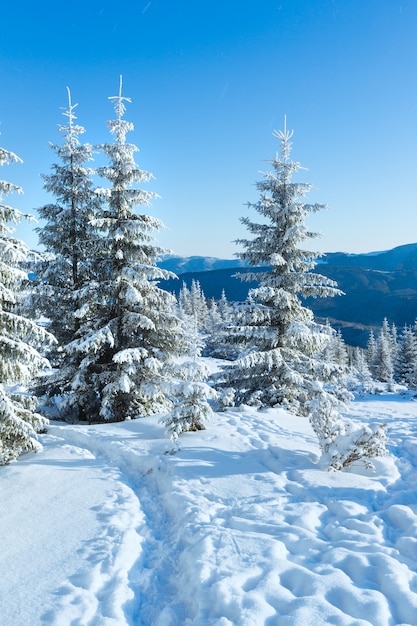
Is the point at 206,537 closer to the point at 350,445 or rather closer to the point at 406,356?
the point at 350,445

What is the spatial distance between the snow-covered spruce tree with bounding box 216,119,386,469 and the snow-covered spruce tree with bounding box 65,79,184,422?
2782 mm

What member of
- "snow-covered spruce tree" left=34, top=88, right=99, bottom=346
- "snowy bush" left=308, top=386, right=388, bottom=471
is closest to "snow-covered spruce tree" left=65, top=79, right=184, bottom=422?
"snow-covered spruce tree" left=34, top=88, right=99, bottom=346

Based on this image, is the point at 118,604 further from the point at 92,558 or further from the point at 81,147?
the point at 81,147

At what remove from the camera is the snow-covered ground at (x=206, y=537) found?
3932 mm

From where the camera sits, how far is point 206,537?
522cm

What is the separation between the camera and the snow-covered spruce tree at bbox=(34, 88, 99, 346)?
13734 mm

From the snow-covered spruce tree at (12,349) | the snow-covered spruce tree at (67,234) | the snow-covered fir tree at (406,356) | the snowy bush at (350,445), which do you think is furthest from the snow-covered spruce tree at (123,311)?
the snow-covered fir tree at (406,356)

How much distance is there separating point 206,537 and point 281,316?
32.4ft

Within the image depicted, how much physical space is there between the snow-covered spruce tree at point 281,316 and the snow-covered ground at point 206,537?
4765mm

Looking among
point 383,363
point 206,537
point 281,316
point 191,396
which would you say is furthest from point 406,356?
point 206,537

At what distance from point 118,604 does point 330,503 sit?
3505mm

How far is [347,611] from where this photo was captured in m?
3.74

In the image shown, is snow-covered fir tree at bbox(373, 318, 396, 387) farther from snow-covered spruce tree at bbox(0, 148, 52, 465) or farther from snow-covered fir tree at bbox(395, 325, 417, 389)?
snow-covered spruce tree at bbox(0, 148, 52, 465)

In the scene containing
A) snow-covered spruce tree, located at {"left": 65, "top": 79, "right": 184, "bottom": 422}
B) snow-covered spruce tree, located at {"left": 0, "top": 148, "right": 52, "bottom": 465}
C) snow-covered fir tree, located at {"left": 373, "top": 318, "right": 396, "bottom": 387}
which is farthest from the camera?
snow-covered fir tree, located at {"left": 373, "top": 318, "right": 396, "bottom": 387}
